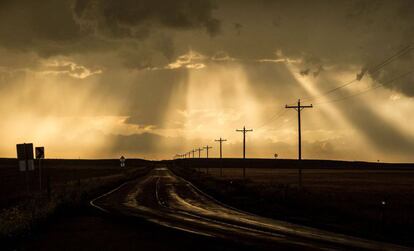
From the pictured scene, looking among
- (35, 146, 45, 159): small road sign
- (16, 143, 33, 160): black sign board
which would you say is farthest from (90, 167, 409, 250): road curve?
(16, 143, 33, 160): black sign board

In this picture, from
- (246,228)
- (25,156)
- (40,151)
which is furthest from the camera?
(40,151)

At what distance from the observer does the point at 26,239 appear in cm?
1590

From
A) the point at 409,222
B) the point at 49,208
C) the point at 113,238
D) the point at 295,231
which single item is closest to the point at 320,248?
the point at 295,231

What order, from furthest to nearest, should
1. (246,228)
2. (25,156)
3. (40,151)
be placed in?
(40,151), (25,156), (246,228)

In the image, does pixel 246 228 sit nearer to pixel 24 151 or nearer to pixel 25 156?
pixel 25 156

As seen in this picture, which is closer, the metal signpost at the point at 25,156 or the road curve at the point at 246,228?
the road curve at the point at 246,228

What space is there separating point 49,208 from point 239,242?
41.1ft

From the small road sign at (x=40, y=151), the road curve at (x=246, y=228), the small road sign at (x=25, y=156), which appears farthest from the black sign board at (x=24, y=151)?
the road curve at (x=246, y=228)

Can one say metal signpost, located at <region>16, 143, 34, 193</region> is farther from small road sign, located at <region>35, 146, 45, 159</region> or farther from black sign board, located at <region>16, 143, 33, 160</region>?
small road sign, located at <region>35, 146, 45, 159</region>

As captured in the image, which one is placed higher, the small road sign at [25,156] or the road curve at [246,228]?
the small road sign at [25,156]

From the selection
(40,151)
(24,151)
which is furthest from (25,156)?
(40,151)

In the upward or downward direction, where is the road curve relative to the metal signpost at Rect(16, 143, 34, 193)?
downward

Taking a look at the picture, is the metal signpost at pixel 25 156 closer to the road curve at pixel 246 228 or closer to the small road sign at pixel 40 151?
the small road sign at pixel 40 151

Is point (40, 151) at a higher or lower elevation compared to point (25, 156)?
higher
